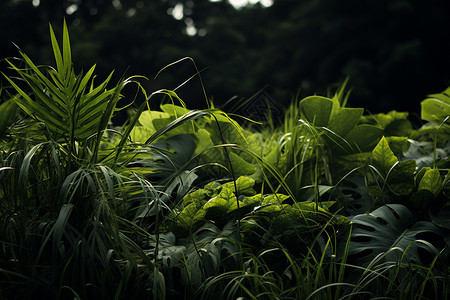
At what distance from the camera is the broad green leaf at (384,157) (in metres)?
1.48

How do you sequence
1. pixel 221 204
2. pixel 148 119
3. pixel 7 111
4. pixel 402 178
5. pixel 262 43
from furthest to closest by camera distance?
1. pixel 262 43
2. pixel 148 119
3. pixel 402 178
4. pixel 221 204
5. pixel 7 111

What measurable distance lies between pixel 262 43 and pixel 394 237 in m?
17.9

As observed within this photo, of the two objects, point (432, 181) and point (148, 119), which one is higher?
point (148, 119)

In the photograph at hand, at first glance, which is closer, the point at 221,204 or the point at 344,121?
the point at 221,204

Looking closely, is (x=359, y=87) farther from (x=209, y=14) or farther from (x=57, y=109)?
(x=57, y=109)

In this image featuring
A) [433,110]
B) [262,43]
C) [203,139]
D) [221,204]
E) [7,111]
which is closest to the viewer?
[7,111]

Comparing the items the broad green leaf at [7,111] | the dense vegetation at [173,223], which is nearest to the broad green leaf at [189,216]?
the dense vegetation at [173,223]

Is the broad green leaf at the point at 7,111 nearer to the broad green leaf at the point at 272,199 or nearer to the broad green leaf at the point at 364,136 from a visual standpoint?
the broad green leaf at the point at 272,199

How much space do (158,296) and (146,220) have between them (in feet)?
1.21

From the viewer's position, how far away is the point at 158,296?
44.7 inches

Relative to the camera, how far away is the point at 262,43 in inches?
732

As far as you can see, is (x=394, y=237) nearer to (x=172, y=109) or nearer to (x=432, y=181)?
(x=432, y=181)

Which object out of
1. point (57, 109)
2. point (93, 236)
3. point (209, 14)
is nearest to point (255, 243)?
point (93, 236)

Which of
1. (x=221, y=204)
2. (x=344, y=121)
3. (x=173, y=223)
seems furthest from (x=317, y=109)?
(x=173, y=223)
